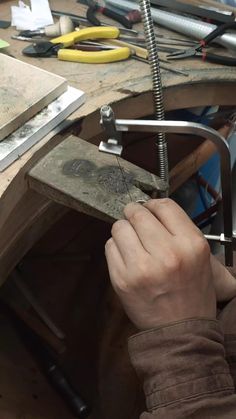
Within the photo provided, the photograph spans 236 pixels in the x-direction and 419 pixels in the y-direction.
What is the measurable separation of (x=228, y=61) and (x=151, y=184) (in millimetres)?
396

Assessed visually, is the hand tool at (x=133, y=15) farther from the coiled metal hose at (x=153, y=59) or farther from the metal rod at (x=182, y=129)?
the metal rod at (x=182, y=129)

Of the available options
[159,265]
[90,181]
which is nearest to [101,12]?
[90,181]

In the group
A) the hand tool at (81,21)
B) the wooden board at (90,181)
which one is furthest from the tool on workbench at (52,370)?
the hand tool at (81,21)

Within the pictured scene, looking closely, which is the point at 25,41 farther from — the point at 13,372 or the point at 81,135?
the point at 13,372

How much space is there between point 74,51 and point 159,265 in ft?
1.64

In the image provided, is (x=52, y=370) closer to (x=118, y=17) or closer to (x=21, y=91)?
(x=21, y=91)

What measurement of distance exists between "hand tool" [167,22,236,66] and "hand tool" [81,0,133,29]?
0.15 m

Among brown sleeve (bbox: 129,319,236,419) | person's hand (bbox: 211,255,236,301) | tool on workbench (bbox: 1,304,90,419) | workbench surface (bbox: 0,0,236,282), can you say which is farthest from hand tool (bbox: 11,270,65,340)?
brown sleeve (bbox: 129,319,236,419)

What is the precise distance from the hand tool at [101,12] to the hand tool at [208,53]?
0.49ft

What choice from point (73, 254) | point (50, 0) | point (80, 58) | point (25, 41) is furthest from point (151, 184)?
point (73, 254)

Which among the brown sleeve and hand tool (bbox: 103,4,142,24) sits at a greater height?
hand tool (bbox: 103,4,142,24)

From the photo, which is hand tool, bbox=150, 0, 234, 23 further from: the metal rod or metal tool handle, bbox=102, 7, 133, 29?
the metal rod

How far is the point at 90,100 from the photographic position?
754mm

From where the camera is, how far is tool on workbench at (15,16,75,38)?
0.91 meters
